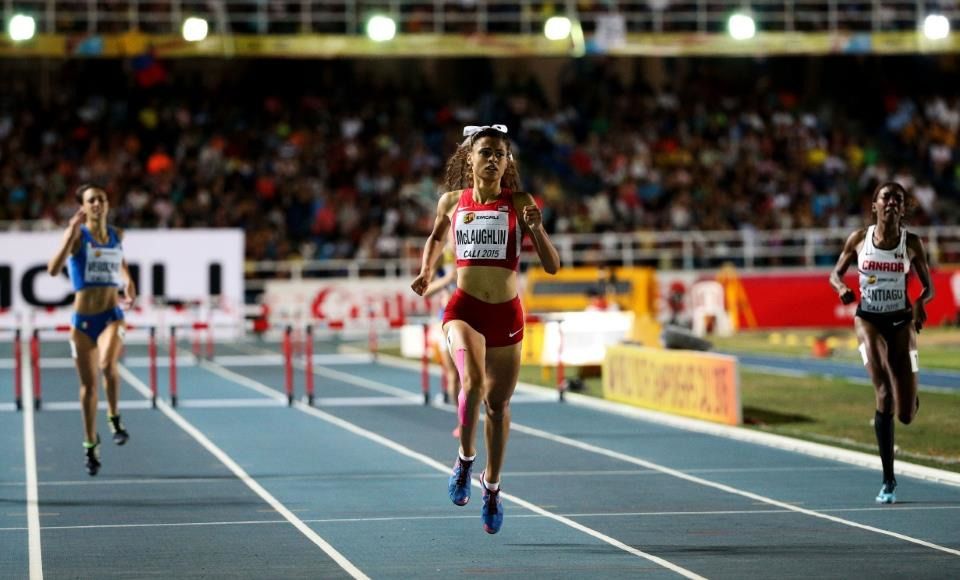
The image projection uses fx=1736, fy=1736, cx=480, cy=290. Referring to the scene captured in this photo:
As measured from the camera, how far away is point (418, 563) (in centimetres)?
854

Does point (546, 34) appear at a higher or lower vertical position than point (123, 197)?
higher

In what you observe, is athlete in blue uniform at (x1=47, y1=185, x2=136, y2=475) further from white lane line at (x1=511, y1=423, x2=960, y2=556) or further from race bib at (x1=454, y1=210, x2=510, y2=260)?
race bib at (x1=454, y1=210, x2=510, y2=260)

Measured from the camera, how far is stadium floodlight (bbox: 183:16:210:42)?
36219 mm

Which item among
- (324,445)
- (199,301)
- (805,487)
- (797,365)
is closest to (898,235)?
(805,487)

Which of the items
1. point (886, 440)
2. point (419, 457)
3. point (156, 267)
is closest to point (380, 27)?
point (156, 267)

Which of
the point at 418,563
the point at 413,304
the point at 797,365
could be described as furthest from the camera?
the point at 413,304

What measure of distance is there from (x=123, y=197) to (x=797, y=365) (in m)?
17.5

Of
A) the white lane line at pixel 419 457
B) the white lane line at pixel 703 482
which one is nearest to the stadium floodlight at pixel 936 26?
the white lane line at pixel 419 457

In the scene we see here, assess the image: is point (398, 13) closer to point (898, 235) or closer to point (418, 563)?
point (898, 235)

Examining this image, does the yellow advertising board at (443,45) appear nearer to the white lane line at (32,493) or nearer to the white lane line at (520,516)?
the white lane line at (32,493)

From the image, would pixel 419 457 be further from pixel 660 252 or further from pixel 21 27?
pixel 660 252

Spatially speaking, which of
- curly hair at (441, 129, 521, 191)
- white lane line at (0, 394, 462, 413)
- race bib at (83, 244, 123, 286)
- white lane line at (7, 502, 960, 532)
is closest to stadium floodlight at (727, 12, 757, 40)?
white lane line at (0, 394, 462, 413)

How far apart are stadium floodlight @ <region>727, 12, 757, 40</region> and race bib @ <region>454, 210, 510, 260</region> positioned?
30280mm

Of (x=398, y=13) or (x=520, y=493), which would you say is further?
(x=398, y=13)
